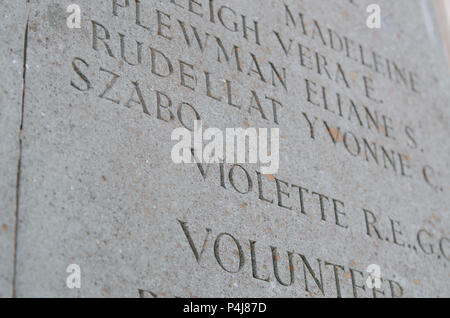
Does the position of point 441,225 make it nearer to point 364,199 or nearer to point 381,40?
point 364,199

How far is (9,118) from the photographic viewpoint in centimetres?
340

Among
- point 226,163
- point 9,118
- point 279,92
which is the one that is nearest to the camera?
point 9,118

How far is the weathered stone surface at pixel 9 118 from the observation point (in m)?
3.17

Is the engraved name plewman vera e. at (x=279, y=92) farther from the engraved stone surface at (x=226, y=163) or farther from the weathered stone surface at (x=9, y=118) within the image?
the weathered stone surface at (x=9, y=118)

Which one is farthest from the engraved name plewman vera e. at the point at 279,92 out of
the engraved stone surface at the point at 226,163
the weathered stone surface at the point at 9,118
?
the weathered stone surface at the point at 9,118

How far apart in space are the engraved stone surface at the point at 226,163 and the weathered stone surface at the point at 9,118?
40 mm

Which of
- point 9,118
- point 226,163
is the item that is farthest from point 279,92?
point 9,118

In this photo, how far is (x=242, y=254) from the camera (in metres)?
3.77

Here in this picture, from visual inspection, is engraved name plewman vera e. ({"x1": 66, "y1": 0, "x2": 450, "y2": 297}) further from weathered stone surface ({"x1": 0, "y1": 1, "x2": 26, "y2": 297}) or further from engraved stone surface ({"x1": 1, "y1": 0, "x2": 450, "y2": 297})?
weathered stone surface ({"x1": 0, "y1": 1, "x2": 26, "y2": 297})

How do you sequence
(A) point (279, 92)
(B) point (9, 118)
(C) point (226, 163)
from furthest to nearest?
(A) point (279, 92)
(C) point (226, 163)
(B) point (9, 118)

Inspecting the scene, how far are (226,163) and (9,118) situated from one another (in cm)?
100

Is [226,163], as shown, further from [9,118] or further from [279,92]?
[9,118]

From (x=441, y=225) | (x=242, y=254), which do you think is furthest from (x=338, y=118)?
(x=242, y=254)

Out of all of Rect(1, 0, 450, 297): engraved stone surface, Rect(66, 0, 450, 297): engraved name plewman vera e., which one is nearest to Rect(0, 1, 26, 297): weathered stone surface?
Rect(1, 0, 450, 297): engraved stone surface
